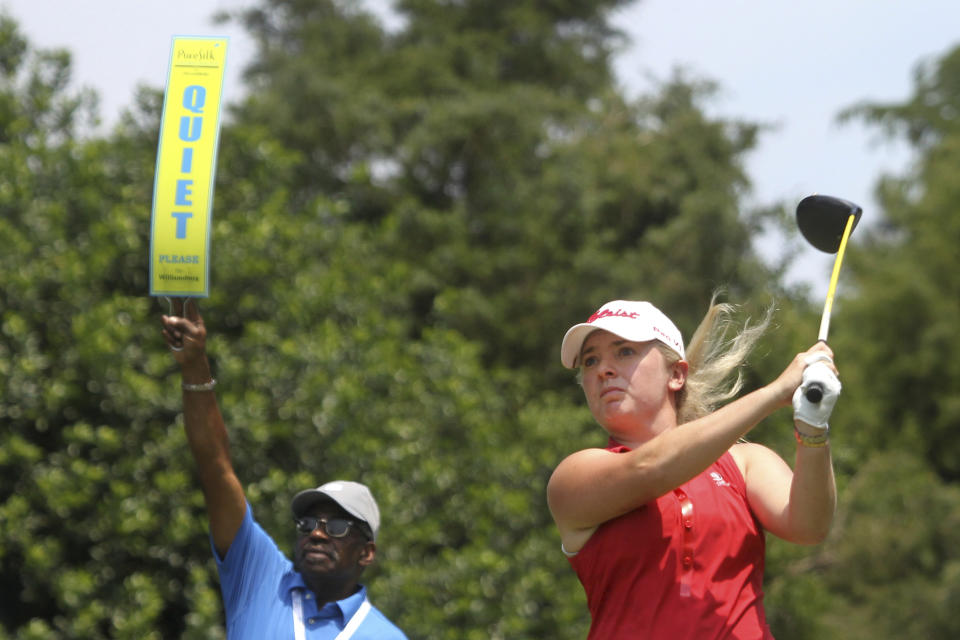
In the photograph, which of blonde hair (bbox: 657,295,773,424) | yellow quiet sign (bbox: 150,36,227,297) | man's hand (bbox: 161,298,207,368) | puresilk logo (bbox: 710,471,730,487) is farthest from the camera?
man's hand (bbox: 161,298,207,368)

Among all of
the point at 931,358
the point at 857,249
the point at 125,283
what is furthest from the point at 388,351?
the point at 857,249

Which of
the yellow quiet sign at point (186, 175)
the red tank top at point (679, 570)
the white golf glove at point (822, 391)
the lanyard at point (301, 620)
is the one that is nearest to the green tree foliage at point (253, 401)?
the lanyard at point (301, 620)

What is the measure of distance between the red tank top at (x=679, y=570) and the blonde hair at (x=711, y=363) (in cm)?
25

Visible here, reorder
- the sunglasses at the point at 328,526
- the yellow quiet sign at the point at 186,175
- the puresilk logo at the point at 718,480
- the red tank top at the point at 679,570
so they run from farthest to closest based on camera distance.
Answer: the sunglasses at the point at 328,526, the yellow quiet sign at the point at 186,175, the puresilk logo at the point at 718,480, the red tank top at the point at 679,570

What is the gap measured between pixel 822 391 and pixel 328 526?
2.00 meters

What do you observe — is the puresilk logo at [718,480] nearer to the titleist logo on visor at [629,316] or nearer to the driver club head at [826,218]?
the titleist logo on visor at [629,316]

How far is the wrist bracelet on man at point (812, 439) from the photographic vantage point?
8.30 ft

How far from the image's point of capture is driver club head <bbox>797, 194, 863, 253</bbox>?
3049mm

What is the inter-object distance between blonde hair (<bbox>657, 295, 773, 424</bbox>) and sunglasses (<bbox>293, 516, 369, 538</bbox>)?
1.39 meters

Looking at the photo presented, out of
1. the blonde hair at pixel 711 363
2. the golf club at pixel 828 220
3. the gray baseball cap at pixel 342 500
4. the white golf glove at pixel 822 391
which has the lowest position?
the white golf glove at pixel 822 391

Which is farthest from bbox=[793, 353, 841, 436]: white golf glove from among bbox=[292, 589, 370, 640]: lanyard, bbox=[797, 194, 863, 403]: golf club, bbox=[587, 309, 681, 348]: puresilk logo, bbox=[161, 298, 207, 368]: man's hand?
bbox=[161, 298, 207, 368]: man's hand

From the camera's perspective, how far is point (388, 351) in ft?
31.8

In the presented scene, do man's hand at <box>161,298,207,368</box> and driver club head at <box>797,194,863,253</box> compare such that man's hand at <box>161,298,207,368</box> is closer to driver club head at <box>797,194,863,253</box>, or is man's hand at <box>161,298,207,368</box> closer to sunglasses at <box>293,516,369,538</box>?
sunglasses at <box>293,516,369,538</box>

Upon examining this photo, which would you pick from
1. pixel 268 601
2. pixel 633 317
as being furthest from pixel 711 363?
pixel 268 601
